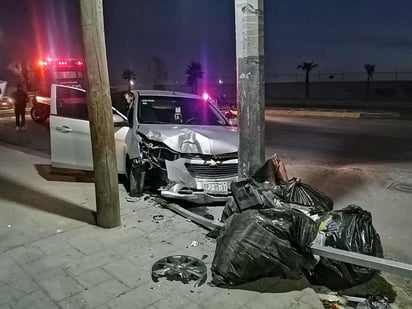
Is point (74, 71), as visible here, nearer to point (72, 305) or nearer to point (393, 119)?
point (393, 119)

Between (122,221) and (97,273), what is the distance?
1239 millimetres

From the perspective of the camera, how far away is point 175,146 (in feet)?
17.1

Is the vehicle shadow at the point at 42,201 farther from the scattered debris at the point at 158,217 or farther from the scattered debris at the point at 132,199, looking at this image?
the scattered debris at the point at 158,217

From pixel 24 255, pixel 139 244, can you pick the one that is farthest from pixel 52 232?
pixel 139 244

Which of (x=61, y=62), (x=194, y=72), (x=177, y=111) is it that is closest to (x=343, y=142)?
(x=177, y=111)

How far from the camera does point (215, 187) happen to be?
5.10 m

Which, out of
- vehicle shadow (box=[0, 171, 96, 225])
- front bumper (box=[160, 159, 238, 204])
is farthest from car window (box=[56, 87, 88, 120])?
front bumper (box=[160, 159, 238, 204])

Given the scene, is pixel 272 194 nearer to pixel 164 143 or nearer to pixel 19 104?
pixel 164 143

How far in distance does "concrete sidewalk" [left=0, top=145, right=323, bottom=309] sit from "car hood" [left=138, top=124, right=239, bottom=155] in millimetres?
937

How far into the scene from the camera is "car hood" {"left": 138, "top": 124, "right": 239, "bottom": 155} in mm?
5203

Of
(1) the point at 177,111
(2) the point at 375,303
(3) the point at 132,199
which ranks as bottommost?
(2) the point at 375,303

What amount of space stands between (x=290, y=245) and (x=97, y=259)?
1.87 meters

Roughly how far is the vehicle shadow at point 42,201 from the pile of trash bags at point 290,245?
6.82 ft

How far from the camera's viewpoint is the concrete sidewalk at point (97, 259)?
9.47 feet
